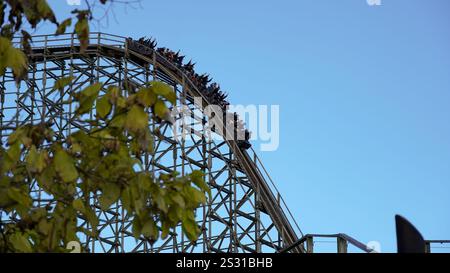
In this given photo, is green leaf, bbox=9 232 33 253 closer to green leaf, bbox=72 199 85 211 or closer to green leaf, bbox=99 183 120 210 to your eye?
green leaf, bbox=72 199 85 211

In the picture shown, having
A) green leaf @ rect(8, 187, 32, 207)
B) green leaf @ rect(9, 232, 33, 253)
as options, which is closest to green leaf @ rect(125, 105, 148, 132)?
green leaf @ rect(8, 187, 32, 207)

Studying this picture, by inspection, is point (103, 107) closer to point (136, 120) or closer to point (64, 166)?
point (136, 120)

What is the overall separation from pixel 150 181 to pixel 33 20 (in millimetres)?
1370

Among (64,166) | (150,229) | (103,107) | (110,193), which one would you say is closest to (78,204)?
(110,193)

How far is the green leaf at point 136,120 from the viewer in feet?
19.4

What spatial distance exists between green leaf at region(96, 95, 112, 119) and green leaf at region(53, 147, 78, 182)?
0.43 metres

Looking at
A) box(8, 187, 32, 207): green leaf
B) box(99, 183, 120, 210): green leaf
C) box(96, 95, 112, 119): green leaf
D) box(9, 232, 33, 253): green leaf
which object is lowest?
box(9, 232, 33, 253): green leaf

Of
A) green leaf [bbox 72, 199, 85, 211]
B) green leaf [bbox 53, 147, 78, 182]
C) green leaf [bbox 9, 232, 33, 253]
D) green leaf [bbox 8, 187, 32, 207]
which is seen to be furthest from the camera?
green leaf [bbox 9, 232, 33, 253]

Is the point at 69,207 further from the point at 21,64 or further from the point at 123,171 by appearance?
the point at 21,64

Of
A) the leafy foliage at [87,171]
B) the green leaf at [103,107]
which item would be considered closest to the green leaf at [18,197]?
the leafy foliage at [87,171]

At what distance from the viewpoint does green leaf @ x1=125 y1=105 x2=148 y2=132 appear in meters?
5.92

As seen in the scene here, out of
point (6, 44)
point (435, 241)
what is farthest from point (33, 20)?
point (435, 241)

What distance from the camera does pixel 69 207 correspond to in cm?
634

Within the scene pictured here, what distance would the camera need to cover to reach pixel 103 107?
20.3ft
